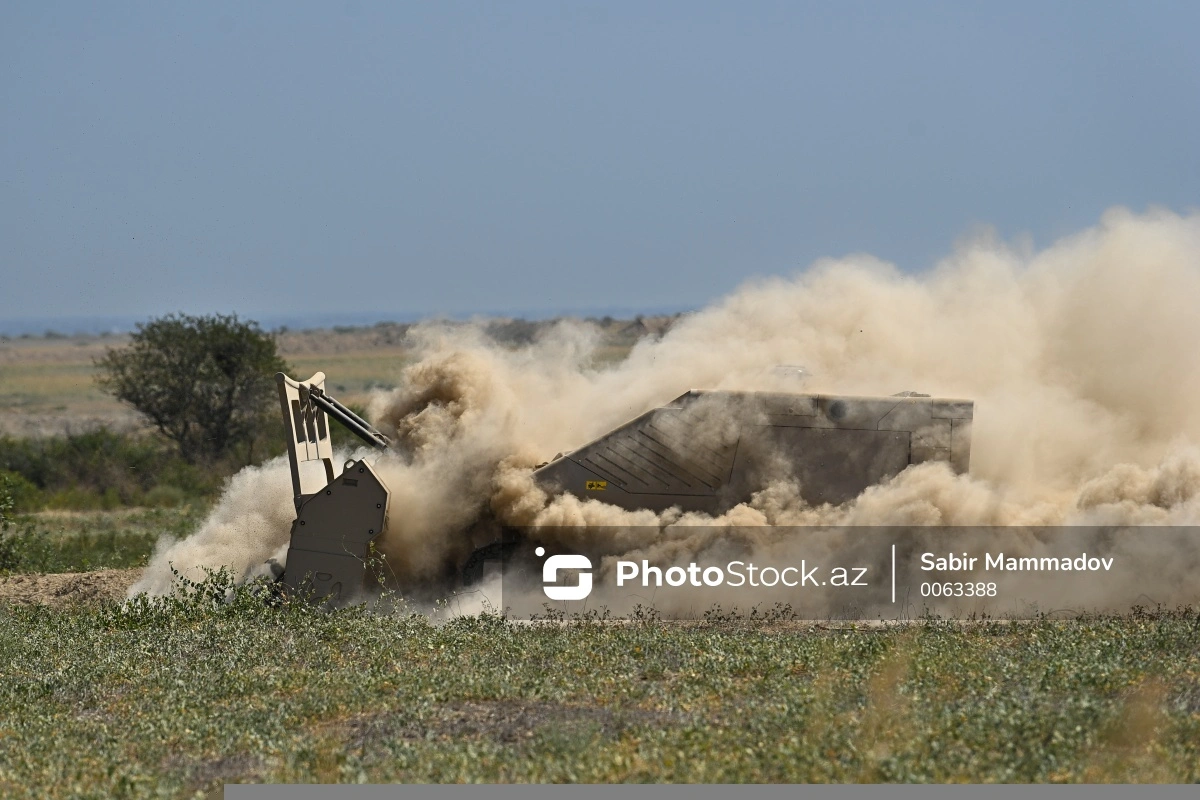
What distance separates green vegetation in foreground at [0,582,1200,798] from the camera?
8.80 metres

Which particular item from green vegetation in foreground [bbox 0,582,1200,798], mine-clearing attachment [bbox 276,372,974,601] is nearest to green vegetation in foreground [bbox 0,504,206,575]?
mine-clearing attachment [bbox 276,372,974,601]

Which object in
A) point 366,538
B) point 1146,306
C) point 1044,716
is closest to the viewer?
point 1044,716

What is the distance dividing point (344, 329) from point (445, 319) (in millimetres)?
130861

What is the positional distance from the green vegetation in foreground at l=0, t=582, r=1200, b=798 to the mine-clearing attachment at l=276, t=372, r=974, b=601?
3.93 feet

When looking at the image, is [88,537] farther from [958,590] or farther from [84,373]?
[84,373]

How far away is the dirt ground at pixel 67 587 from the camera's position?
60.3 feet

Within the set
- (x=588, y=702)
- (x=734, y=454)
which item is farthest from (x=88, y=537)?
(x=588, y=702)

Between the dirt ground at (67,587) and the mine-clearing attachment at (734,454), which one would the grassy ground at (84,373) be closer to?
the mine-clearing attachment at (734,454)

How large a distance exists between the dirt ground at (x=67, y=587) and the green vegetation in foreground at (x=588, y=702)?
3399 millimetres

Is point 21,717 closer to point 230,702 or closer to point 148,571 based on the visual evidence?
point 230,702

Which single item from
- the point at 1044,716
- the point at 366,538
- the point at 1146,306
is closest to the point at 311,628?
the point at 366,538

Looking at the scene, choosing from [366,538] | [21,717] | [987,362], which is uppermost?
[987,362]

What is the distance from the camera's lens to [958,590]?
15250mm

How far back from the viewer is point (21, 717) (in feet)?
37.9
